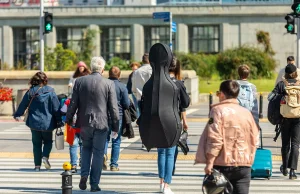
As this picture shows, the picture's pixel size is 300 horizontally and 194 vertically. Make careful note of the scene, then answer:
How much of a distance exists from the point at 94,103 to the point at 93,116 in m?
0.20

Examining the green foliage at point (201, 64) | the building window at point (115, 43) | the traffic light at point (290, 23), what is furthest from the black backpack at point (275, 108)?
the building window at point (115, 43)

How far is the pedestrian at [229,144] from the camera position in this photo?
980cm

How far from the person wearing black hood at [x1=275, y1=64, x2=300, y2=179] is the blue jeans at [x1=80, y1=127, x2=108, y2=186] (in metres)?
3.43

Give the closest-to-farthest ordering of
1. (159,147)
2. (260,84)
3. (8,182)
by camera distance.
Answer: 1. (159,147)
2. (8,182)
3. (260,84)

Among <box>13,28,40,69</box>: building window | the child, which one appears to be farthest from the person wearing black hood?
<box>13,28,40,69</box>: building window

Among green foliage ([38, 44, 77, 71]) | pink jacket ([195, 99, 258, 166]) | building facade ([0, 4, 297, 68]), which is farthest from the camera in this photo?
building facade ([0, 4, 297, 68])

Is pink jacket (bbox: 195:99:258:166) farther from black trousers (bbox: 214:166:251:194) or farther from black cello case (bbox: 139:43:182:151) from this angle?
black cello case (bbox: 139:43:182:151)

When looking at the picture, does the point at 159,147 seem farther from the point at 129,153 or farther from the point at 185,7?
the point at 185,7

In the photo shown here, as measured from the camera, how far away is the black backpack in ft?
51.5

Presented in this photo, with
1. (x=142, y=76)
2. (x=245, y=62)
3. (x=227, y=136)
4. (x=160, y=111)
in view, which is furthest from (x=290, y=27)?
(x=245, y=62)

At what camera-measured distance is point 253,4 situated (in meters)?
85.1

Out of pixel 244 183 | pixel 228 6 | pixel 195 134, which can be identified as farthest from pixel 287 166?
pixel 228 6

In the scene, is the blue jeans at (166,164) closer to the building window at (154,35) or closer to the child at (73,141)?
the child at (73,141)

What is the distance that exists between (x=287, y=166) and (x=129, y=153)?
507cm
